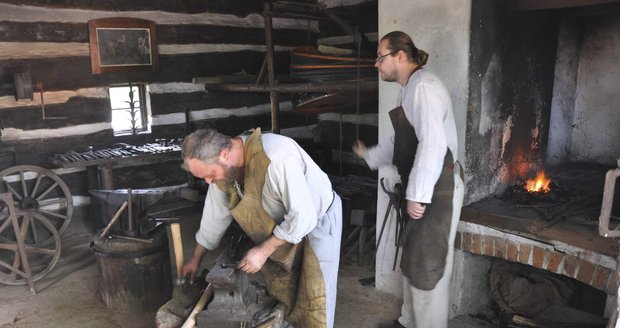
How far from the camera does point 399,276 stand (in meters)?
3.91

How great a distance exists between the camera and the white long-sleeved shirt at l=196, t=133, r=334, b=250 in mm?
2381

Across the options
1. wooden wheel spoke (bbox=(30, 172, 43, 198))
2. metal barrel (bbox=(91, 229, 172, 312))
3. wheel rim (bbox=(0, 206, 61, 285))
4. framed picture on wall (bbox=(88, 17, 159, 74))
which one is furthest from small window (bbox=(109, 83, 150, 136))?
metal barrel (bbox=(91, 229, 172, 312))

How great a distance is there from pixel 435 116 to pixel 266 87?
9.34ft

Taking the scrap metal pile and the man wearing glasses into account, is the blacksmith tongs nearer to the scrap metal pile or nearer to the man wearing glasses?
the man wearing glasses

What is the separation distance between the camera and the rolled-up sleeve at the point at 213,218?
8.83ft

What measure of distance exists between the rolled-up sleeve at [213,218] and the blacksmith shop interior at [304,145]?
0.15 meters

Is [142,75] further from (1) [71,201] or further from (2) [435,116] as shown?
(2) [435,116]

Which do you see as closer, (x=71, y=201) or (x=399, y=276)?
(x=399, y=276)

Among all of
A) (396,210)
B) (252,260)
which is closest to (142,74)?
(396,210)

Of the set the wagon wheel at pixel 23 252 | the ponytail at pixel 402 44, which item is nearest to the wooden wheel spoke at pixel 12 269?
the wagon wheel at pixel 23 252

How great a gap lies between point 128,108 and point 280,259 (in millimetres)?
4034

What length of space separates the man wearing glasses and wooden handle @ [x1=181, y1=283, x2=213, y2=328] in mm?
1200

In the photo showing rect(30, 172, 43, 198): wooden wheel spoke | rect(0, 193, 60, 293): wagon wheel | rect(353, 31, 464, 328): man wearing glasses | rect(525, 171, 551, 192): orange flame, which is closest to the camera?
rect(353, 31, 464, 328): man wearing glasses

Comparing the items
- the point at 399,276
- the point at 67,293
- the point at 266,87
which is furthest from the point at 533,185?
the point at 67,293
